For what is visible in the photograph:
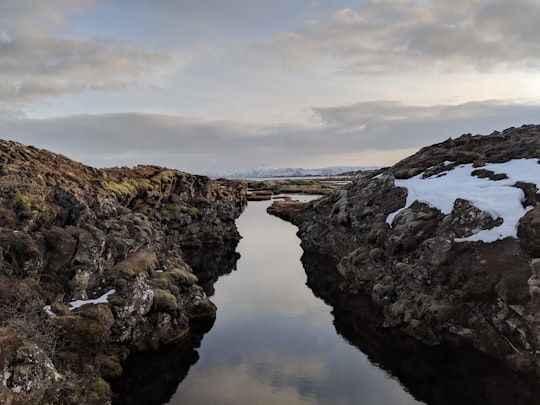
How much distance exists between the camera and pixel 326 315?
4456 cm

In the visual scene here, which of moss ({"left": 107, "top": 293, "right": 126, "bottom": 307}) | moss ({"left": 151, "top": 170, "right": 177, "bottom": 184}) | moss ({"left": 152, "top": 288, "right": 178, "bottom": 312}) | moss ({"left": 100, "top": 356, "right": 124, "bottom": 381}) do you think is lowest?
moss ({"left": 100, "top": 356, "right": 124, "bottom": 381})

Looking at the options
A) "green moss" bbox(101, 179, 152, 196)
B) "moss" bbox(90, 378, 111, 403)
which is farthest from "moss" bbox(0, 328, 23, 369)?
"green moss" bbox(101, 179, 152, 196)

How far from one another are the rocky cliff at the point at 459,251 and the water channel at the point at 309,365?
2358mm

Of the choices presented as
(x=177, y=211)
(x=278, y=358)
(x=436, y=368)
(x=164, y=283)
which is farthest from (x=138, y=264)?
(x=177, y=211)

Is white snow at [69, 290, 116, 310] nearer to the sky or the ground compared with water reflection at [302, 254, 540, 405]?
nearer to the sky

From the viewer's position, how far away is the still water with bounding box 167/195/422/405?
27.7 meters

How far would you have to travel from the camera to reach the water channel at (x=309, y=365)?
27.4 m

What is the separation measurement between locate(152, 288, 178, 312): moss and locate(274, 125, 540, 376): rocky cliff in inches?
827

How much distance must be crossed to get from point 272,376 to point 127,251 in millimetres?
20887

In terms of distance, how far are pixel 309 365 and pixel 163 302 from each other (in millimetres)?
14175

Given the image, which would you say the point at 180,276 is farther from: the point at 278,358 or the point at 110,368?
the point at 278,358

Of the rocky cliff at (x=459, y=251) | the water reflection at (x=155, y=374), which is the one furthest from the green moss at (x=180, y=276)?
the rocky cliff at (x=459, y=251)

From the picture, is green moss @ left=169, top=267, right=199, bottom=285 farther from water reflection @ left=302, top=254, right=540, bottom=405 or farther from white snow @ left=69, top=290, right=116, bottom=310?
water reflection @ left=302, top=254, right=540, bottom=405

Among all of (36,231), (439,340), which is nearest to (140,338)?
(36,231)
